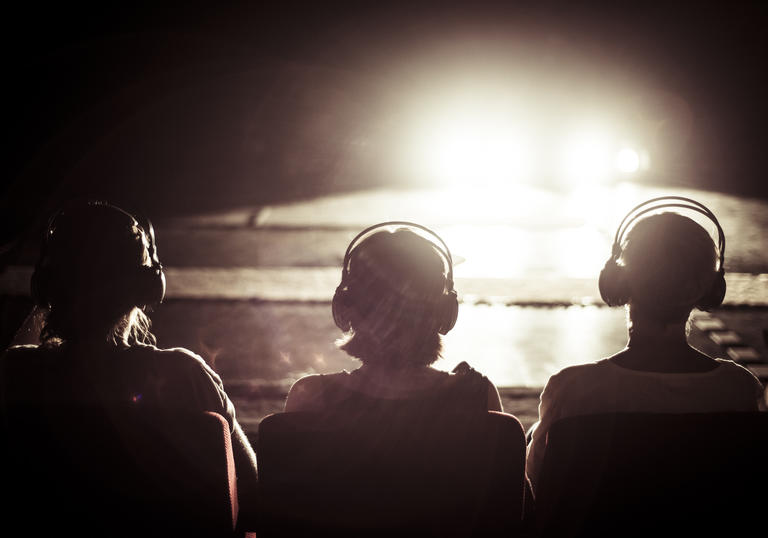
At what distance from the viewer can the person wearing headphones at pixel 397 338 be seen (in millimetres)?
1415

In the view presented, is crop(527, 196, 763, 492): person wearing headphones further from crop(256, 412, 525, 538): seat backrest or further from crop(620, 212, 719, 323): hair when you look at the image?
crop(256, 412, 525, 538): seat backrest

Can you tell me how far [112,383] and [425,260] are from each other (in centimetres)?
73

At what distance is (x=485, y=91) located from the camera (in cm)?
1442

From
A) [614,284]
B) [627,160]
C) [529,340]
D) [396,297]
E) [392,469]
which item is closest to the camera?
[392,469]

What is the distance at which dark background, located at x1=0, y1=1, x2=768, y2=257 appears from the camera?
457 inches

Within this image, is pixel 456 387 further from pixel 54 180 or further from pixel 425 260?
pixel 54 180

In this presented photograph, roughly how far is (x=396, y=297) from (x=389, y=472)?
34 cm

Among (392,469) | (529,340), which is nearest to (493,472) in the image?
(392,469)

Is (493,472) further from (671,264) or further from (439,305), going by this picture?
(671,264)

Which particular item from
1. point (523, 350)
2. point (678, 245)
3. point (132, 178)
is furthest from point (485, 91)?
point (678, 245)

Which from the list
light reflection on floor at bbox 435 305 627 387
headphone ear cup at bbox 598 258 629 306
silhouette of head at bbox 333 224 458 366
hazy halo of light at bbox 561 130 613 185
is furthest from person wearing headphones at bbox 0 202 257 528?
hazy halo of light at bbox 561 130 613 185

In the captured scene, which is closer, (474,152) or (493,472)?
(493,472)

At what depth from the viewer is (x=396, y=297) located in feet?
4.77

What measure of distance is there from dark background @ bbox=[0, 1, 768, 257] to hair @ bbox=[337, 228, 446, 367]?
9350 mm
